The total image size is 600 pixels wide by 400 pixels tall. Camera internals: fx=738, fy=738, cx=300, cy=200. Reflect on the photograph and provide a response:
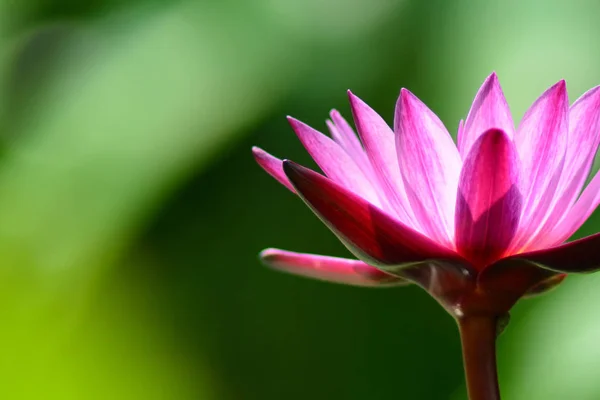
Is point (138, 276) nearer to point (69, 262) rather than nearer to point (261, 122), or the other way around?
point (69, 262)

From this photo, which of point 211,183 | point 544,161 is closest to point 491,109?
point 544,161

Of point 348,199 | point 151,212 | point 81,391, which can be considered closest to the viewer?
point 348,199

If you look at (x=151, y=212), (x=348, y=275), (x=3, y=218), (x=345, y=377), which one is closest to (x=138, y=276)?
(x=151, y=212)

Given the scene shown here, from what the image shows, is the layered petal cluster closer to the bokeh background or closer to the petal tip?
the petal tip

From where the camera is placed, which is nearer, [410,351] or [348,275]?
[348,275]

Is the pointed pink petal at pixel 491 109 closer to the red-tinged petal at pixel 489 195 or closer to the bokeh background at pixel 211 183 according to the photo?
the red-tinged petal at pixel 489 195

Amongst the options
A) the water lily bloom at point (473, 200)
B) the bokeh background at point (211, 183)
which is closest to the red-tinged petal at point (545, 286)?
the water lily bloom at point (473, 200)

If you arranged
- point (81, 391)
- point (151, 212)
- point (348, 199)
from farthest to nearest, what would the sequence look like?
point (151, 212) < point (81, 391) < point (348, 199)

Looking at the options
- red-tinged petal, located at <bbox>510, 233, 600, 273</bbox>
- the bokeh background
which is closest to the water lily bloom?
red-tinged petal, located at <bbox>510, 233, 600, 273</bbox>
